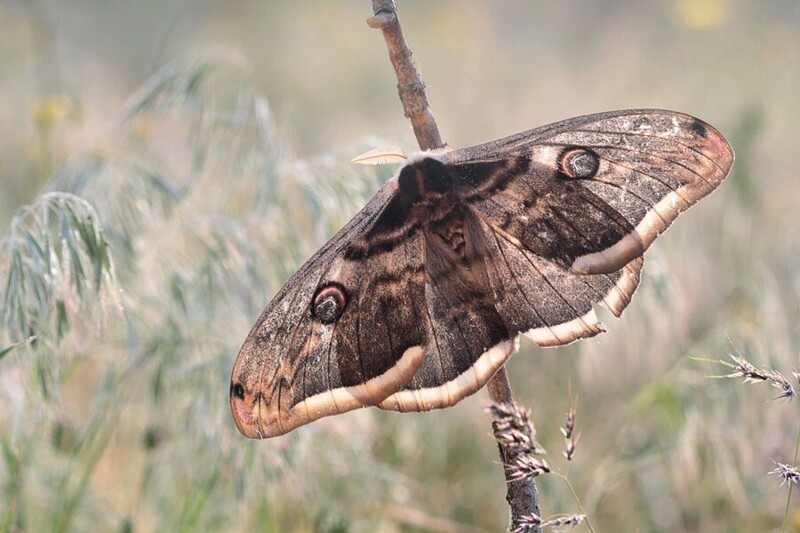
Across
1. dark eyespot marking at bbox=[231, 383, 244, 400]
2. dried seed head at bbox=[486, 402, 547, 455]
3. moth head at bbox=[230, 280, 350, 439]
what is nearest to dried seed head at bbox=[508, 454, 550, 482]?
dried seed head at bbox=[486, 402, 547, 455]

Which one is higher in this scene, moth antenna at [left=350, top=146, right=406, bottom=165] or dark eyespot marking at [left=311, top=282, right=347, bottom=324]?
moth antenna at [left=350, top=146, right=406, bottom=165]

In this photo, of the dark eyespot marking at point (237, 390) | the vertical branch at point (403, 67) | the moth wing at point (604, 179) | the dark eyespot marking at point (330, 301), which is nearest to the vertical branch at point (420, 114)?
the vertical branch at point (403, 67)

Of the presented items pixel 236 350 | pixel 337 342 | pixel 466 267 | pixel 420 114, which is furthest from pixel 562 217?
pixel 236 350

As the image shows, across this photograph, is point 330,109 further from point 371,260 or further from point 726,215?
point 371,260

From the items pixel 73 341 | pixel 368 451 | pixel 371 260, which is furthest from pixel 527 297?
pixel 368 451

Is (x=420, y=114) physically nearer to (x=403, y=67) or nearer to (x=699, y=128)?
(x=403, y=67)

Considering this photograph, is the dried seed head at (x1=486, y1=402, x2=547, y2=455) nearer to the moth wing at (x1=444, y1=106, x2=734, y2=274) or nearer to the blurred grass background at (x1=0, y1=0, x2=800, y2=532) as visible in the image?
the moth wing at (x1=444, y1=106, x2=734, y2=274)
